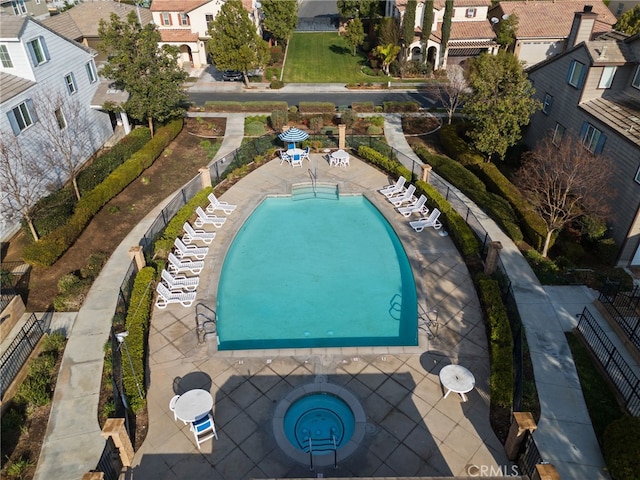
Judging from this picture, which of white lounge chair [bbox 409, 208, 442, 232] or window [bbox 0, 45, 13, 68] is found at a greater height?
window [bbox 0, 45, 13, 68]

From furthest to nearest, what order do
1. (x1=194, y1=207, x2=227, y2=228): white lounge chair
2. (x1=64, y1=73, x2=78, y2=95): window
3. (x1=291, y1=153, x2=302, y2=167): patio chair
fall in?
(x1=291, y1=153, x2=302, y2=167): patio chair, (x1=64, y1=73, x2=78, y2=95): window, (x1=194, y1=207, x2=227, y2=228): white lounge chair

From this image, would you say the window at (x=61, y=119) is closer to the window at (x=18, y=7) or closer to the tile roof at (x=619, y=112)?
the window at (x=18, y=7)

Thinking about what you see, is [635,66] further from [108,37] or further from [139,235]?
[108,37]

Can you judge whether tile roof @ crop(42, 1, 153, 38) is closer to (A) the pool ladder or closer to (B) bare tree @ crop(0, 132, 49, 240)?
(B) bare tree @ crop(0, 132, 49, 240)

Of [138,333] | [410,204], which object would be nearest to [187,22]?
[410,204]

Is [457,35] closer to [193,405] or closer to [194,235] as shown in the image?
[194,235]

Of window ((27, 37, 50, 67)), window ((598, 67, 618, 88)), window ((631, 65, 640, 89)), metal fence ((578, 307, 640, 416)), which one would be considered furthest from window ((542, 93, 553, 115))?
window ((27, 37, 50, 67))
